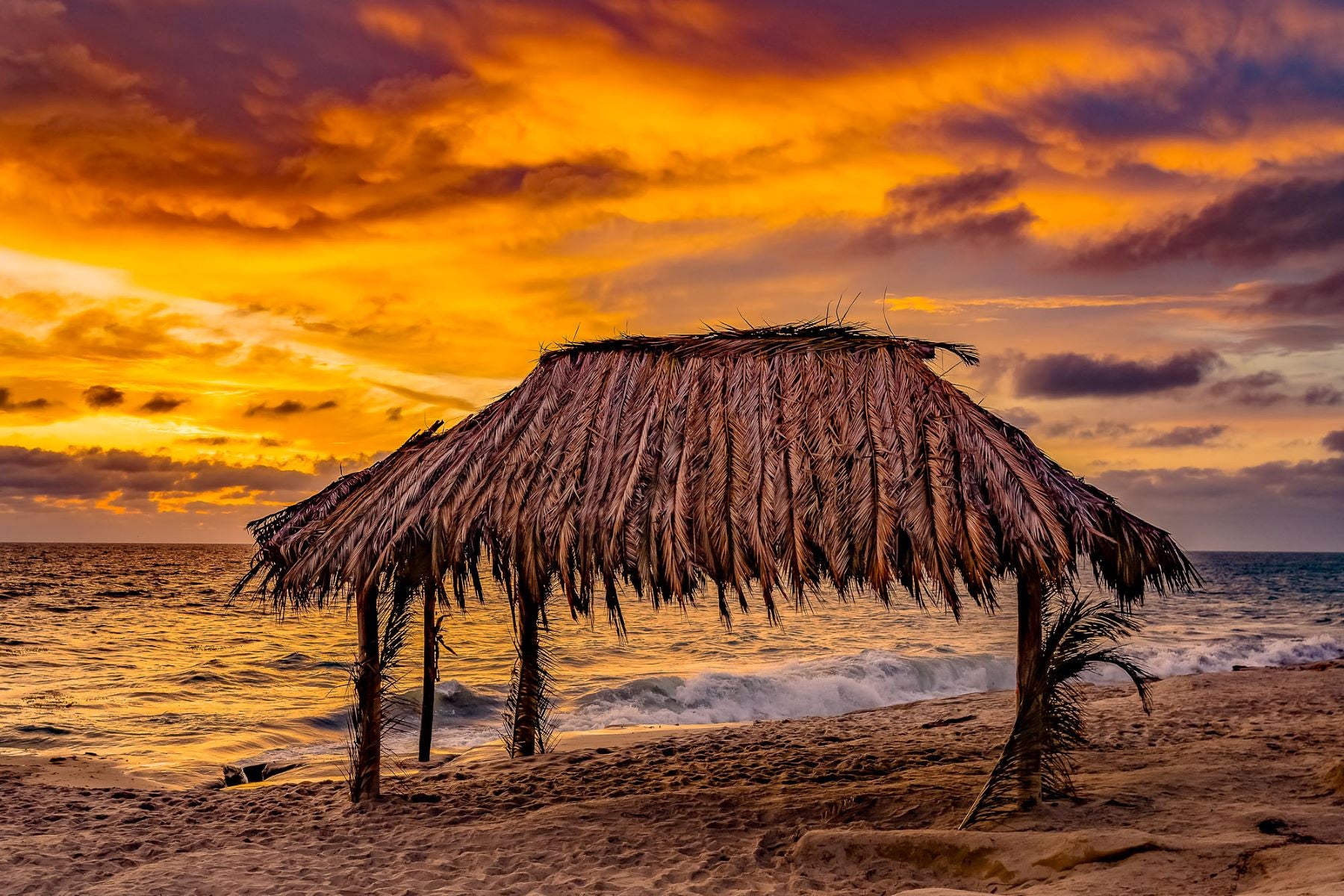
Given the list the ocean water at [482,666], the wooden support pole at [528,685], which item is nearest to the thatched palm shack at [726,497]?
the wooden support pole at [528,685]

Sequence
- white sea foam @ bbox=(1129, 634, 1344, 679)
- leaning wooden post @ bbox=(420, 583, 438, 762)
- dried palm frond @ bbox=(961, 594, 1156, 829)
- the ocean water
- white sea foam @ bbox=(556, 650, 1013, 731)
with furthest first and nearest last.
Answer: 1. white sea foam @ bbox=(1129, 634, 1344, 679)
2. white sea foam @ bbox=(556, 650, 1013, 731)
3. the ocean water
4. leaning wooden post @ bbox=(420, 583, 438, 762)
5. dried palm frond @ bbox=(961, 594, 1156, 829)

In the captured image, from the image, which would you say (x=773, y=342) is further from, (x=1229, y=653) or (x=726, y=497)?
(x=1229, y=653)

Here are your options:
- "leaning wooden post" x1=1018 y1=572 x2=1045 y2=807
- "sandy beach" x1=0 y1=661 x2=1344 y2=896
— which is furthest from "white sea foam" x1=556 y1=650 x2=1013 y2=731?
"leaning wooden post" x1=1018 y1=572 x2=1045 y2=807

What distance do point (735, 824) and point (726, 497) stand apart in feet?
7.87

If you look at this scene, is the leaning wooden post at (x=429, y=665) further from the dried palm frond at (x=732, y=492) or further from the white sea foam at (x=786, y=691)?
the white sea foam at (x=786, y=691)

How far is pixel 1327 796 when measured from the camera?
6.59 m

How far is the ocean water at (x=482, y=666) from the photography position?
13.5 metres

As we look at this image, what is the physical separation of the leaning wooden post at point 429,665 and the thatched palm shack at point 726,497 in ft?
3.34

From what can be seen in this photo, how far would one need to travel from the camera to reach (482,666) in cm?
1928

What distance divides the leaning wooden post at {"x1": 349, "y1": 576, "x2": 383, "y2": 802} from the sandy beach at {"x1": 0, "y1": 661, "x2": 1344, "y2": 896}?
→ 0.82 ft

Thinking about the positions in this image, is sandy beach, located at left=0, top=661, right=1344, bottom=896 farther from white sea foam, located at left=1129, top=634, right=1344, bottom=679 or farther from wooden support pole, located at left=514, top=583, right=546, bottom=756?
white sea foam, located at left=1129, top=634, right=1344, bottom=679

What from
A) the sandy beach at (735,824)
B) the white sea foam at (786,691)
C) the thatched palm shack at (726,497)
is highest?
the thatched palm shack at (726,497)

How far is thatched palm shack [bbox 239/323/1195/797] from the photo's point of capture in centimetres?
608

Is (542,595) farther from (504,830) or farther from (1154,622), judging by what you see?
(1154,622)
